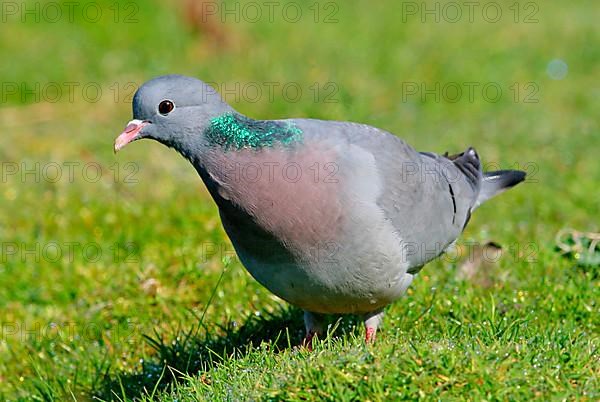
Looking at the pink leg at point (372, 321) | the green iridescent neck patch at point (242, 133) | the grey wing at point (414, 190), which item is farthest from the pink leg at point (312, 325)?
the green iridescent neck patch at point (242, 133)

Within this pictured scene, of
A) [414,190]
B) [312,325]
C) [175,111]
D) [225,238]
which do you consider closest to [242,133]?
[175,111]

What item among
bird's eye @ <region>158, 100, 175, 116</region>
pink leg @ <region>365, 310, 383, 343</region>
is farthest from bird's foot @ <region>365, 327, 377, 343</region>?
bird's eye @ <region>158, 100, 175, 116</region>

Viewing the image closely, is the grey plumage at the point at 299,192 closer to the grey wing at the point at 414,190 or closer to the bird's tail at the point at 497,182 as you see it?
the grey wing at the point at 414,190

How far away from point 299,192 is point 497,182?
1.83m

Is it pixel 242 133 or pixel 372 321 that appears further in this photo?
pixel 372 321

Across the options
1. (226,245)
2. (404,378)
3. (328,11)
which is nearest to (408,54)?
(328,11)

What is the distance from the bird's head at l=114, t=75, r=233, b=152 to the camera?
383 centimetres

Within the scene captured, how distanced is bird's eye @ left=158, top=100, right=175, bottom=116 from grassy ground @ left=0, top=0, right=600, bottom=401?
107 cm

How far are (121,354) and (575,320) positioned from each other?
93.8 inches

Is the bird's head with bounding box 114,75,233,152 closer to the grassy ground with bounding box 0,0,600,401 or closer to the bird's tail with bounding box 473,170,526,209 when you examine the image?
the grassy ground with bounding box 0,0,600,401

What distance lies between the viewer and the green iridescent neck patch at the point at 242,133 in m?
3.80

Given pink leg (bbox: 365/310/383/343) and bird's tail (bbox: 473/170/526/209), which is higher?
bird's tail (bbox: 473/170/526/209)

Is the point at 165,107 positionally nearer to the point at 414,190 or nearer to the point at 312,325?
the point at 414,190

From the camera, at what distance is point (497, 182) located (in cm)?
523
